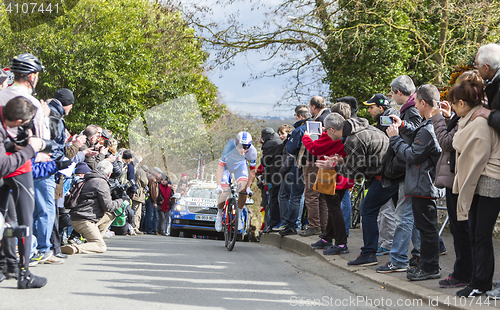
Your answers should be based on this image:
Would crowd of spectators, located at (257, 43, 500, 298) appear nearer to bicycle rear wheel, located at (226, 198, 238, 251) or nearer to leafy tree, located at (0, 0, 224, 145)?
bicycle rear wheel, located at (226, 198, 238, 251)

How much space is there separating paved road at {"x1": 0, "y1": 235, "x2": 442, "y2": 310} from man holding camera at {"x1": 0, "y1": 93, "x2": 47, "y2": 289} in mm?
202

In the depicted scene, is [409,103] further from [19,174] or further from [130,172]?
[130,172]

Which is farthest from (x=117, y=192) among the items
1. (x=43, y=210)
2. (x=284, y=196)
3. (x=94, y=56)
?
(x=94, y=56)

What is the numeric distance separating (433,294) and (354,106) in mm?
3955

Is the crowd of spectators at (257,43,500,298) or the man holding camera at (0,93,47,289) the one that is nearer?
the man holding camera at (0,93,47,289)

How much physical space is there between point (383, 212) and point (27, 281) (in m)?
4.89

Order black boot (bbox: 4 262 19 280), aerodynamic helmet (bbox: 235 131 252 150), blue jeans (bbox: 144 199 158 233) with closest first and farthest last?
black boot (bbox: 4 262 19 280) < aerodynamic helmet (bbox: 235 131 252 150) < blue jeans (bbox: 144 199 158 233)

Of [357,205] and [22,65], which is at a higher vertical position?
[22,65]

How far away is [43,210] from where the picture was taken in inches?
240

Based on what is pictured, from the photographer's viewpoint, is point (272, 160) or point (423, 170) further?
point (272, 160)

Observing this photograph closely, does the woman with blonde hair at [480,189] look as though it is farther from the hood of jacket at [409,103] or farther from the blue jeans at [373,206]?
the blue jeans at [373,206]

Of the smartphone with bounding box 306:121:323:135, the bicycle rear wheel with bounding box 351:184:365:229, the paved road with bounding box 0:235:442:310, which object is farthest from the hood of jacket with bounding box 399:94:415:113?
the bicycle rear wheel with bounding box 351:184:365:229

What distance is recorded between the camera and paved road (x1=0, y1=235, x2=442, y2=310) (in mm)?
4535

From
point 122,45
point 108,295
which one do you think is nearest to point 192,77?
point 122,45
